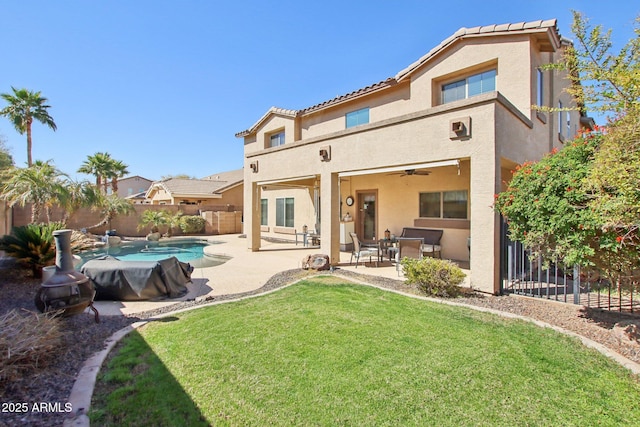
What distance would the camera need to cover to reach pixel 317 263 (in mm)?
11922

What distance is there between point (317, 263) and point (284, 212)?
38.8ft

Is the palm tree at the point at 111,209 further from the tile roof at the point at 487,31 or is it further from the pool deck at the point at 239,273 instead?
the tile roof at the point at 487,31

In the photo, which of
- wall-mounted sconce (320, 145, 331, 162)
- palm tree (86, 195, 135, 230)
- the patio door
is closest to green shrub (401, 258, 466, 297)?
wall-mounted sconce (320, 145, 331, 162)

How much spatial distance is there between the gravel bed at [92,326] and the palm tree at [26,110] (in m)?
33.4

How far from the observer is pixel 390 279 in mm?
10391

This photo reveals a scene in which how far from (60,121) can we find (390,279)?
1745 inches

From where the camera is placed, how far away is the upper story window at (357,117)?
1625 centimetres

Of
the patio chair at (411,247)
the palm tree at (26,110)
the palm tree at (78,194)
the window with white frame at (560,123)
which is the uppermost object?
the palm tree at (26,110)

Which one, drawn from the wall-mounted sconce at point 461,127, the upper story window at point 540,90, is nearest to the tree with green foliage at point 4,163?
the wall-mounted sconce at point 461,127

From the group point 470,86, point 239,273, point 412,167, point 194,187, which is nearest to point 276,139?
point 239,273

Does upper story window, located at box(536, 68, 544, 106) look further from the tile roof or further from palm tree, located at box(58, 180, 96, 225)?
palm tree, located at box(58, 180, 96, 225)

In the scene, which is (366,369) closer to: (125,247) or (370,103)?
(370,103)

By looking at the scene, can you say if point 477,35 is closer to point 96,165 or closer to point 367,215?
point 367,215

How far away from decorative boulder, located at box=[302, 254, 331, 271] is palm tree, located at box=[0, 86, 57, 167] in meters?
39.0
